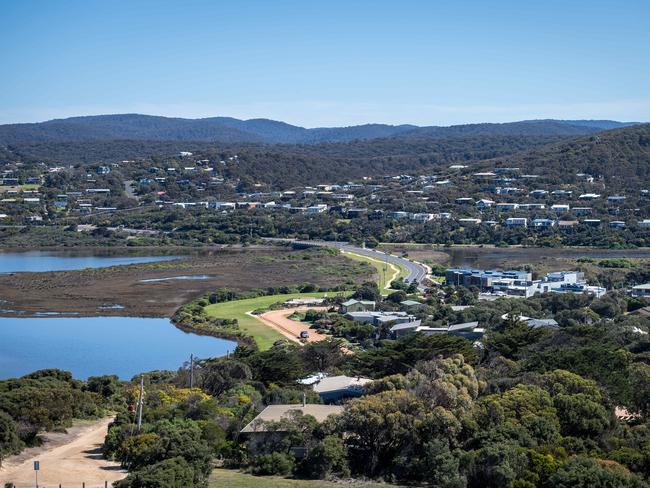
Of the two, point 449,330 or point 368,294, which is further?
point 368,294

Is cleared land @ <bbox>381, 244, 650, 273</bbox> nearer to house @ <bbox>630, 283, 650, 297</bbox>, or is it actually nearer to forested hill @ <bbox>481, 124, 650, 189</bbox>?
house @ <bbox>630, 283, 650, 297</bbox>

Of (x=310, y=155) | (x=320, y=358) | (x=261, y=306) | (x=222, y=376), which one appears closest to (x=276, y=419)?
(x=222, y=376)

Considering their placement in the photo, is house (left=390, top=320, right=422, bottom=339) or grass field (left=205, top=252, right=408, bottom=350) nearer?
house (left=390, top=320, right=422, bottom=339)

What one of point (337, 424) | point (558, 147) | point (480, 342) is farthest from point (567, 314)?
point (558, 147)

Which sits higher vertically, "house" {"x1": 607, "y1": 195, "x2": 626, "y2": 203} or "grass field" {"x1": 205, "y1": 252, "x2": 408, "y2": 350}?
"house" {"x1": 607, "y1": 195, "x2": 626, "y2": 203}

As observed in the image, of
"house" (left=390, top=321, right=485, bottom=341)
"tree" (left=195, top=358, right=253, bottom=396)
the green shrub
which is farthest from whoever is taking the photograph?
"house" (left=390, top=321, right=485, bottom=341)

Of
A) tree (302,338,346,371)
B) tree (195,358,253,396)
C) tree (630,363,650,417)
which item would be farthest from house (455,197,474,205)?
tree (630,363,650,417)

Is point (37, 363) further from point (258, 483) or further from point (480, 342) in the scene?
point (258, 483)

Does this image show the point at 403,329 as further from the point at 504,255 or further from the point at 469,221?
the point at 469,221
